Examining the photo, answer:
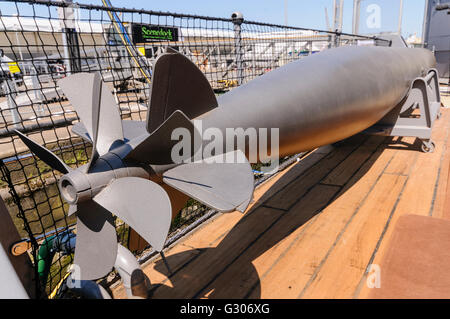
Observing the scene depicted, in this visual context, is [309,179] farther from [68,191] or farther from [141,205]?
[68,191]

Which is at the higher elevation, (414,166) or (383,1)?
(383,1)

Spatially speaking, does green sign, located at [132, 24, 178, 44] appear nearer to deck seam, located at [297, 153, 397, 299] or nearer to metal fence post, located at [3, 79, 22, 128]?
metal fence post, located at [3, 79, 22, 128]

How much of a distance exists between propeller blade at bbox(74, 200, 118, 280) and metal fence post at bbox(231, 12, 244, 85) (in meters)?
3.35

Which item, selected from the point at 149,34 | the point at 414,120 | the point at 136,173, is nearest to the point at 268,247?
the point at 136,173

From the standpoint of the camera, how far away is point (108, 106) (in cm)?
232

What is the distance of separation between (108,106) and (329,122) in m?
2.11

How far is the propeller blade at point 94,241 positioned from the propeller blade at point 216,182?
48cm

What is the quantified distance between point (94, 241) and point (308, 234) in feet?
7.51

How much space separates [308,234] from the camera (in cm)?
341

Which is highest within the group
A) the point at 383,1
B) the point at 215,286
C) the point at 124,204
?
the point at 383,1

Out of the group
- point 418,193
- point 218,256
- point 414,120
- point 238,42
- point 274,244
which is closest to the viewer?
point 218,256
